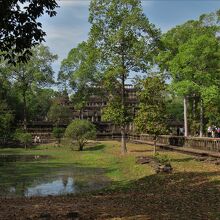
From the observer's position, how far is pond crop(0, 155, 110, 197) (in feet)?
67.3

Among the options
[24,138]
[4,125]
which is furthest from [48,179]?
[4,125]

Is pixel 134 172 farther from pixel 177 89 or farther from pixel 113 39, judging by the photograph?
pixel 177 89

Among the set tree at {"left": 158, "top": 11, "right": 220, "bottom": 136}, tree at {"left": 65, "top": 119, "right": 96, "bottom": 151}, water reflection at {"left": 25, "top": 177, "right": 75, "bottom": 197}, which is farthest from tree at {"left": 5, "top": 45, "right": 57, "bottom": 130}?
water reflection at {"left": 25, "top": 177, "right": 75, "bottom": 197}

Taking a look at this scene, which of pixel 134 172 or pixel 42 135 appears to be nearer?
pixel 134 172

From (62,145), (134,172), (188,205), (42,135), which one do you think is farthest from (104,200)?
(42,135)

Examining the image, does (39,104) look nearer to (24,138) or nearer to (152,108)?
(24,138)

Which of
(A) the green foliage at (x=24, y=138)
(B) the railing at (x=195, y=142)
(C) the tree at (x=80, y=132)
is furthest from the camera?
(A) the green foliage at (x=24, y=138)

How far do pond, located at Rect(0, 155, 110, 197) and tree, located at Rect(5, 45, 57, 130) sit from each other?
145 ft

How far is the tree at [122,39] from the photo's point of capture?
115 feet

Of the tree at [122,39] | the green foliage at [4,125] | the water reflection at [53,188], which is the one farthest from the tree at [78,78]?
the water reflection at [53,188]

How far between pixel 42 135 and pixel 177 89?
3448cm

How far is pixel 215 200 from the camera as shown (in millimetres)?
13969

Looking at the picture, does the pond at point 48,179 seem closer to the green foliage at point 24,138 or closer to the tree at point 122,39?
the tree at point 122,39

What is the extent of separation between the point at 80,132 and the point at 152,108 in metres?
19.5
